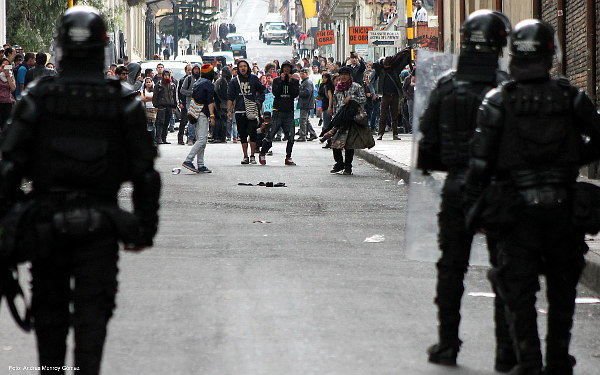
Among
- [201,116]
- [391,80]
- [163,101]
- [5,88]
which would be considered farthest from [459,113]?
[163,101]

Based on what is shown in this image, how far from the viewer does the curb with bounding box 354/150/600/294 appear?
9210mm

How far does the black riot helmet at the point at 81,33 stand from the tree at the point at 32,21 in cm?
2968

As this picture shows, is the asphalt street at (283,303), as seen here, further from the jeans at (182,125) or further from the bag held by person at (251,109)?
the jeans at (182,125)

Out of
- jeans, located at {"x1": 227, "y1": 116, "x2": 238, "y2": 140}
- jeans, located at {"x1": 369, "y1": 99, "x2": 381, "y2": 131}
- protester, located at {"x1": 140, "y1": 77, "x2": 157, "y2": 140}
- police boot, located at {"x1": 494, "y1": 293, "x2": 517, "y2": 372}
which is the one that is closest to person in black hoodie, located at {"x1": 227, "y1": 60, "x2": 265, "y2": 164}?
protester, located at {"x1": 140, "y1": 77, "x2": 157, "y2": 140}

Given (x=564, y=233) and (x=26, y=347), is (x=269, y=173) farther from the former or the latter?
(x=564, y=233)

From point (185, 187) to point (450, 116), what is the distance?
38.1ft

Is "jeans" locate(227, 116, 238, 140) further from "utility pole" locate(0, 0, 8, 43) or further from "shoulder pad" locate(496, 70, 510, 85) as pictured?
"shoulder pad" locate(496, 70, 510, 85)

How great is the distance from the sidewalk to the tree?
30.1 feet

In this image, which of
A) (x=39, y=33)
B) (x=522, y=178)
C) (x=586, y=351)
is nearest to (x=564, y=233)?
(x=522, y=178)

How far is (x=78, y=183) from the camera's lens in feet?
16.8

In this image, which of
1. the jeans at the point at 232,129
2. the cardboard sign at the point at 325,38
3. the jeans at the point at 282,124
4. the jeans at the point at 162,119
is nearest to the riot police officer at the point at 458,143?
the jeans at the point at 282,124

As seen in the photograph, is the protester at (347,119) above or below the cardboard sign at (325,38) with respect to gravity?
below

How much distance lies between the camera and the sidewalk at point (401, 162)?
930 cm

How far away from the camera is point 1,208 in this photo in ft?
17.0
